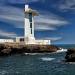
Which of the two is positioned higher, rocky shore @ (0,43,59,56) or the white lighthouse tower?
the white lighthouse tower

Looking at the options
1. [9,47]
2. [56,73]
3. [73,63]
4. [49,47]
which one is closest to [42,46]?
[49,47]

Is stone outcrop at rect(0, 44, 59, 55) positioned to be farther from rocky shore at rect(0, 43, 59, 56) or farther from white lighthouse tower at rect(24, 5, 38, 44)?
white lighthouse tower at rect(24, 5, 38, 44)

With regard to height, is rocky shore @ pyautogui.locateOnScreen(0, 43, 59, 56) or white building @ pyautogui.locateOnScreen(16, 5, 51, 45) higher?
white building @ pyautogui.locateOnScreen(16, 5, 51, 45)

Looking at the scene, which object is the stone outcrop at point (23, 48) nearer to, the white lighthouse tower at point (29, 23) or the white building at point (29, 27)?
the white building at point (29, 27)

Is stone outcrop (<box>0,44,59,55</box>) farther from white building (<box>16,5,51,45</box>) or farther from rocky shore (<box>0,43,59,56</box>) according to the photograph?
white building (<box>16,5,51,45</box>)

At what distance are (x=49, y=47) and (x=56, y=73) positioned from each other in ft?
166

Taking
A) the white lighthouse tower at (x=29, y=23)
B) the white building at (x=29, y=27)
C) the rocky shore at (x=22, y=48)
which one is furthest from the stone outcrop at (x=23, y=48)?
the white lighthouse tower at (x=29, y=23)

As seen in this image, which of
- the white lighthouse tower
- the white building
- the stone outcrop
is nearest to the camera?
the stone outcrop

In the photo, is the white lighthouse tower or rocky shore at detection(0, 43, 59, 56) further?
the white lighthouse tower

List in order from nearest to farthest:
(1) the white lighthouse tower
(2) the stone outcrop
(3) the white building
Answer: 1. (2) the stone outcrop
2. (3) the white building
3. (1) the white lighthouse tower

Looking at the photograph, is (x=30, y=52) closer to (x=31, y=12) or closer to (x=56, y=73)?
(x=31, y=12)

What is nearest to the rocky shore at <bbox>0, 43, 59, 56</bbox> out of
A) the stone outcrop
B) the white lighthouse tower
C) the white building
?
the stone outcrop

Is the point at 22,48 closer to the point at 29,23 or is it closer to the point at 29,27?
the point at 29,27

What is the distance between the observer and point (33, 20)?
106438 millimetres
